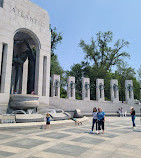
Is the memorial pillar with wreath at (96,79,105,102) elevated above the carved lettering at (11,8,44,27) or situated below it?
below

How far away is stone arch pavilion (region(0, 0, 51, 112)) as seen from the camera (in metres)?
16.9

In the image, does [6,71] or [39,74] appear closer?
[6,71]

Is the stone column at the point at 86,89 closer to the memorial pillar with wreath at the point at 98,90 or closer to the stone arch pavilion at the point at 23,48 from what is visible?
the memorial pillar with wreath at the point at 98,90

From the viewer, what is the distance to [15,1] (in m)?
18.4

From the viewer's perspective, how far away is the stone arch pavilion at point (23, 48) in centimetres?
1694

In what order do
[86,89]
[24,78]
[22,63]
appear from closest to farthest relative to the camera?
[22,63] → [24,78] → [86,89]

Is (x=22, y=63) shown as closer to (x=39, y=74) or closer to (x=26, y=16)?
(x=39, y=74)

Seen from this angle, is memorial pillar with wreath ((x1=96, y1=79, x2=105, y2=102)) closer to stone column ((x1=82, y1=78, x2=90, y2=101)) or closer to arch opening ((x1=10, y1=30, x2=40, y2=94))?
stone column ((x1=82, y1=78, x2=90, y2=101))

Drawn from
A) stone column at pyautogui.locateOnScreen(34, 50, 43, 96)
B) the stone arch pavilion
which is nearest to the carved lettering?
the stone arch pavilion

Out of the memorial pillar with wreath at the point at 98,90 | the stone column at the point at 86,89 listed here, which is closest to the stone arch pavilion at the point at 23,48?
the stone column at the point at 86,89

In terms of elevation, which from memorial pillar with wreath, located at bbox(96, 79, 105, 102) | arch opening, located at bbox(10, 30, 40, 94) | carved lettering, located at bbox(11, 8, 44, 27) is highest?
carved lettering, located at bbox(11, 8, 44, 27)

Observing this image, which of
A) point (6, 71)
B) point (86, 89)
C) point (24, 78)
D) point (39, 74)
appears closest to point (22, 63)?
point (24, 78)

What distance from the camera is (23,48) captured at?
939 inches

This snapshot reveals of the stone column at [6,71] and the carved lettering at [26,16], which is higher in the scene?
the carved lettering at [26,16]
